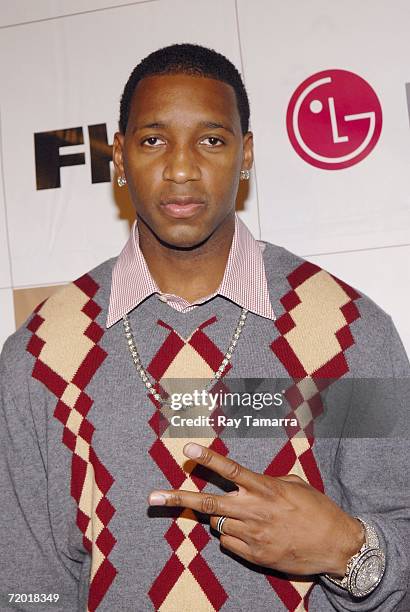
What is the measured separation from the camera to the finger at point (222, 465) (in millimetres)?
1076

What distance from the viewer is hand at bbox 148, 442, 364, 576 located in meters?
1.11

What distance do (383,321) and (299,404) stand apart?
196mm

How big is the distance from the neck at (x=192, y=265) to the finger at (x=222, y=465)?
1.24ft

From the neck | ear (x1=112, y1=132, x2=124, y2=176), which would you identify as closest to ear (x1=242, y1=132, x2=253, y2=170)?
the neck

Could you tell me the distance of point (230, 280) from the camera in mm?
1401

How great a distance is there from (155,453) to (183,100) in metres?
0.56

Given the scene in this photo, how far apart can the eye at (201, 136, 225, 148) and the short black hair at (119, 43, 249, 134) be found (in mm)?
110

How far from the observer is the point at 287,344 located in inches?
54.4

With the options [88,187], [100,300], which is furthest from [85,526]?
[88,187]

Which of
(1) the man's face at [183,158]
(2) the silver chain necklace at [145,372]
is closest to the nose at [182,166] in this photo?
(1) the man's face at [183,158]

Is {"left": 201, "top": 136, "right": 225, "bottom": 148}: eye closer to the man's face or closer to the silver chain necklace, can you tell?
the man's face

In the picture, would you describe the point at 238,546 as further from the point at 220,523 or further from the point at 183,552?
the point at 183,552

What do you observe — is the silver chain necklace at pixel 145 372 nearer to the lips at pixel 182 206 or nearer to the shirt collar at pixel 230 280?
the shirt collar at pixel 230 280

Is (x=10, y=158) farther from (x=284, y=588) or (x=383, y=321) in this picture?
(x=284, y=588)
